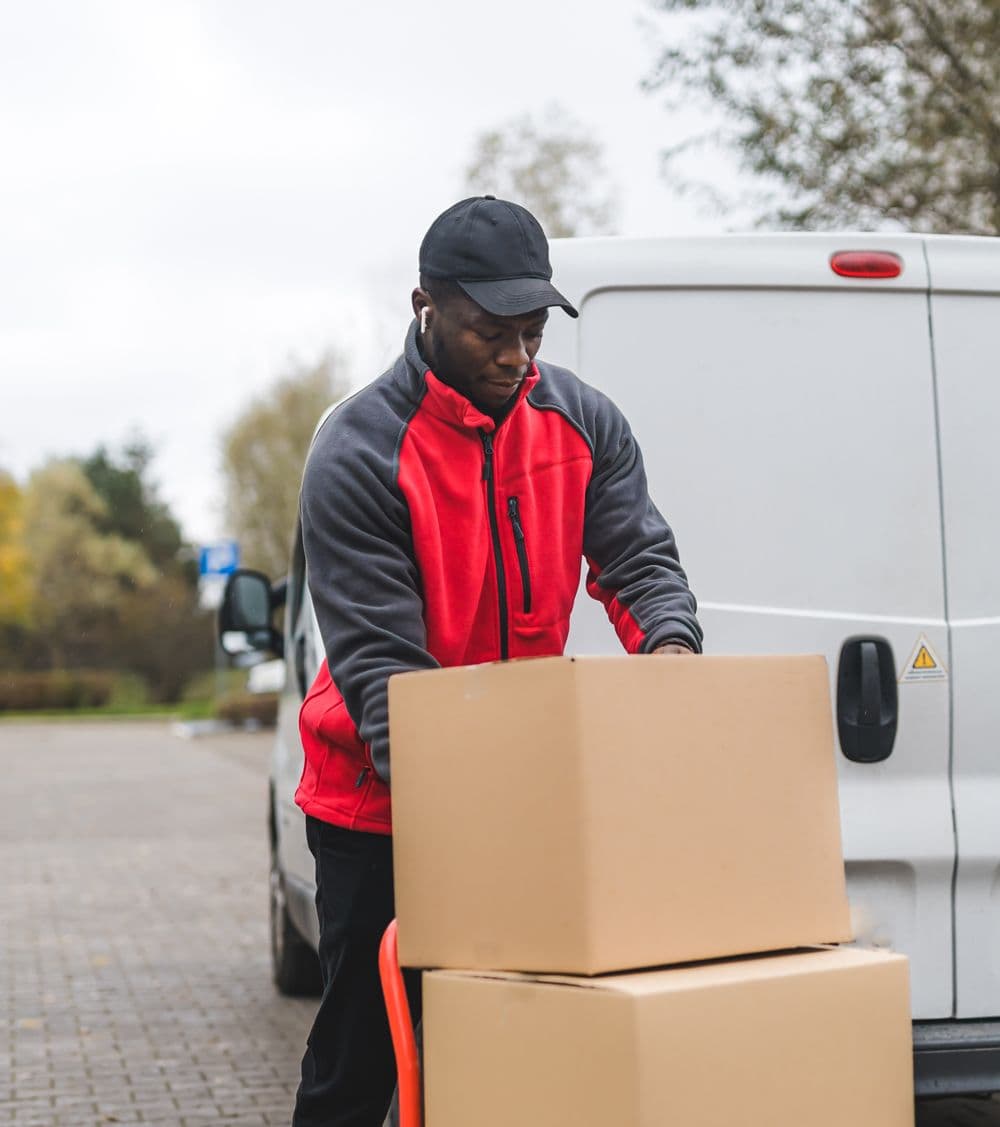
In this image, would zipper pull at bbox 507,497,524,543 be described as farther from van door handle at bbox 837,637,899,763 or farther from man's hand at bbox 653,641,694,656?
van door handle at bbox 837,637,899,763

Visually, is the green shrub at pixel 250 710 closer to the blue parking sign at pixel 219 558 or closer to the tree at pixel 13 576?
the blue parking sign at pixel 219 558

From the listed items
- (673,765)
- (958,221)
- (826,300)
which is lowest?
(673,765)

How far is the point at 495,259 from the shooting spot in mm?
2836

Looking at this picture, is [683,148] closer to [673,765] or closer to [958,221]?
[958,221]

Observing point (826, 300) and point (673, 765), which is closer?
point (673, 765)

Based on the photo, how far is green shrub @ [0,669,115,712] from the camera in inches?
1865

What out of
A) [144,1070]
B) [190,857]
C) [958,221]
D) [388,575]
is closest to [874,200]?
[958,221]

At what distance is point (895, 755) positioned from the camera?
410 centimetres

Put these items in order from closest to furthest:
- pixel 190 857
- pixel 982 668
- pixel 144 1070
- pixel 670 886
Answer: pixel 670 886 < pixel 982 668 < pixel 144 1070 < pixel 190 857

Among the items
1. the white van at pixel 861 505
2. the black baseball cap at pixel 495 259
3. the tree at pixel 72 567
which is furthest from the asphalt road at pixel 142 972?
the tree at pixel 72 567

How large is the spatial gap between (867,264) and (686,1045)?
2.27 metres

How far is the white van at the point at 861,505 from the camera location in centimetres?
408

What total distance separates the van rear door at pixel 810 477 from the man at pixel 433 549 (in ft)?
3.12

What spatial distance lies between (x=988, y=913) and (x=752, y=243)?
155cm
